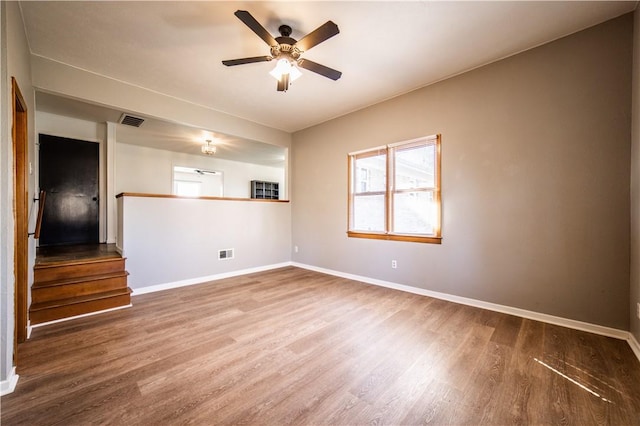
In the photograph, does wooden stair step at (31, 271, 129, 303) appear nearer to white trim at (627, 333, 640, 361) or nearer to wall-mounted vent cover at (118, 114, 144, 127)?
wall-mounted vent cover at (118, 114, 144, 127)

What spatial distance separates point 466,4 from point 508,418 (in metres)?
2.91

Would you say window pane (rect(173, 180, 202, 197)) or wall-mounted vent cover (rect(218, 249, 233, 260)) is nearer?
wall-mounted vent cover (rect(218, 249, 233, 260))

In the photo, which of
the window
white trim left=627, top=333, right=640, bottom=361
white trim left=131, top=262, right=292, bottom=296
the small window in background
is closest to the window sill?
the window

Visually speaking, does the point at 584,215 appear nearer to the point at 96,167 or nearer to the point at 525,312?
the point at 525,312

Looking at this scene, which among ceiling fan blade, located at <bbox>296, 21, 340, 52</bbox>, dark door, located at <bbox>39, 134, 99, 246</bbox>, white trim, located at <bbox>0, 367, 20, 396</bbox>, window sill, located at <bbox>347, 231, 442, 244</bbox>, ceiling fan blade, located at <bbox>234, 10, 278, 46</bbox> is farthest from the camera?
dark door, located at <bbox>39, 134, 99, 246</bbox>

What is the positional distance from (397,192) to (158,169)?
5.80 metres

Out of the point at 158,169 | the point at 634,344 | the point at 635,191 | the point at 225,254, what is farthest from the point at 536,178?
the point at 158,169

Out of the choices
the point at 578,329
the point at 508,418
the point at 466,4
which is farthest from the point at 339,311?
the point at 466,4

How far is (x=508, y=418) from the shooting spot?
1377mm

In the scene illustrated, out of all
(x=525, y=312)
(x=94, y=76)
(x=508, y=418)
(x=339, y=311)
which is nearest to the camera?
(x=508, y=418)

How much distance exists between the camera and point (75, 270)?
291 cm

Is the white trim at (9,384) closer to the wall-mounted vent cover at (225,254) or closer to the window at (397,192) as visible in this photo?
the wall-mounted vent cover at (225,254)

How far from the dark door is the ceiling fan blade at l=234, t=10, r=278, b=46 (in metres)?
4.38

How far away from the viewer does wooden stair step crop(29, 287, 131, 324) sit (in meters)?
→ 2.53
